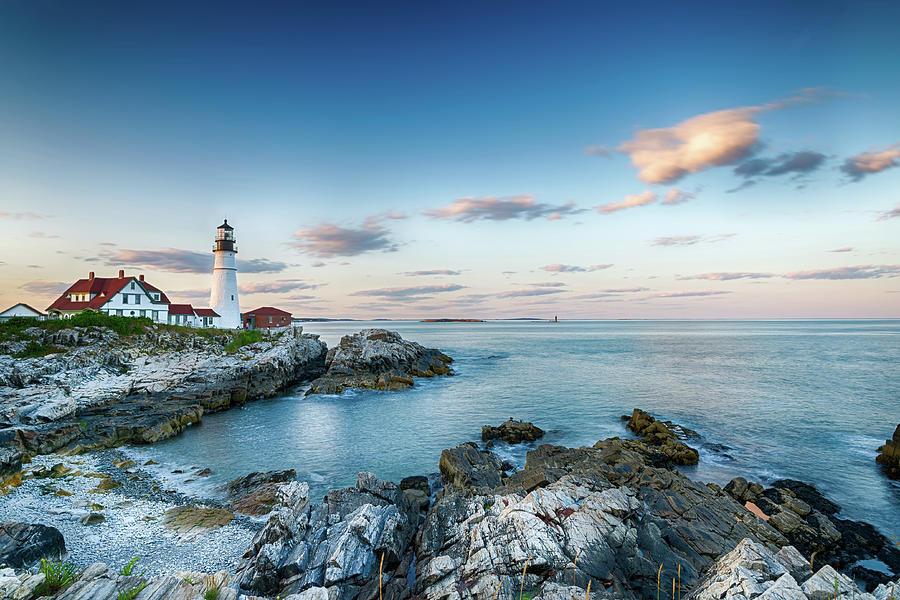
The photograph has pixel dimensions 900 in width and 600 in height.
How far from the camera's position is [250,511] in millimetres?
13359

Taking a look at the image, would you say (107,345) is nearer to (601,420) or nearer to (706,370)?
(601,420)

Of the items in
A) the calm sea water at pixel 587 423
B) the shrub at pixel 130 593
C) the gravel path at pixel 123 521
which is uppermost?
the shrub at pixel 130 593

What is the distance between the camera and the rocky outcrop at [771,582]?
5867mm

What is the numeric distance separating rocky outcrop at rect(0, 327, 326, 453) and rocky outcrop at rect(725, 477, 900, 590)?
26.3m

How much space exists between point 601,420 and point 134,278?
184 ft

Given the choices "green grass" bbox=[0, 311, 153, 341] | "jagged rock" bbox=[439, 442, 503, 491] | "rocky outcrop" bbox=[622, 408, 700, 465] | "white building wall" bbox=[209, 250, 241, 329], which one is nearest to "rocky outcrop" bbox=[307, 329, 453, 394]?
"white building wall" bbox=[209, 250, 241, 329]

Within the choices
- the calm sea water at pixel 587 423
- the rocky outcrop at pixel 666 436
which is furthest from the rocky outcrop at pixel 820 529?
the rocky outcrop at pixel 666 436

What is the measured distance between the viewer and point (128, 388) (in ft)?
90.9

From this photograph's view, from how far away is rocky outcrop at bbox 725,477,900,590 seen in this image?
11.4m

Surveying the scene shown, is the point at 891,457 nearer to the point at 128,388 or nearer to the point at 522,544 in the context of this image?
the point at 522,544

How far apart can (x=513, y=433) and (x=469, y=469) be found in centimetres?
751

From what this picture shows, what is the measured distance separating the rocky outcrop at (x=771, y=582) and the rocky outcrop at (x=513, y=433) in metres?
15.3

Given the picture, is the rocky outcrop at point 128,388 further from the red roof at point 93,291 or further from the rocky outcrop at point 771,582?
the rocky outcrop at point 771,582

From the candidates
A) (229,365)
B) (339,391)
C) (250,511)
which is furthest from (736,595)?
(229,365)
